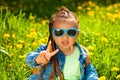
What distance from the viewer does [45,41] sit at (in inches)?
183

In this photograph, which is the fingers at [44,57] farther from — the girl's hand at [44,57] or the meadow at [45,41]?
the meadow at [45,41]

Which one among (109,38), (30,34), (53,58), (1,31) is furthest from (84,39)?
(53,58)

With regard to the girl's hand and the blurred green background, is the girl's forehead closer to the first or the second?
the girl's hand

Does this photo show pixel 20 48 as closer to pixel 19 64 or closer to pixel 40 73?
pixel 19 64

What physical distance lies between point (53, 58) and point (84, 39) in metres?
1.52

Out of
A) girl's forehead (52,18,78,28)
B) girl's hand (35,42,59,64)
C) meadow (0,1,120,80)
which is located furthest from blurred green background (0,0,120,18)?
girl's hand (35,42,59,64)

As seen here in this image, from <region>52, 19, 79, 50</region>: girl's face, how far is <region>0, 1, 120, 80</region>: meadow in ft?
1.87

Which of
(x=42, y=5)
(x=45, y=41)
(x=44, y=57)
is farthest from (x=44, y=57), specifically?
(x=42, y=5)

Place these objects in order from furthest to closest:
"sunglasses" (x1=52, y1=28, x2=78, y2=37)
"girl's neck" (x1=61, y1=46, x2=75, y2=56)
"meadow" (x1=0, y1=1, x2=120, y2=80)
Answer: "meadow" (x1=0, y1=1, x2=120, y2=80), "girl's neck" (x1=61, y1=46, x2=75, y2=56), "sunglasses" (x1=52, y1=28, x2=78, y2=37)

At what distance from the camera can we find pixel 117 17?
19.0 ft

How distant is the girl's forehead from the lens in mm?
3193

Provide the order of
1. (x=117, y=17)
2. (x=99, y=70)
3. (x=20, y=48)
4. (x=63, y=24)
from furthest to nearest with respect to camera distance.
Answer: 1. (x=117, y=17)
2. (x=20, y=48)
3. (x=99, y=70)
4. (x=63, y=24)

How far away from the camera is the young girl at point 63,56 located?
319cm

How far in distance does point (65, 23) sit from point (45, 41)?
1469 millimetres
